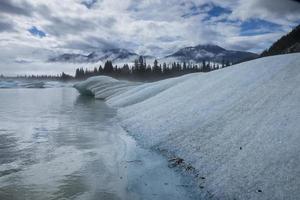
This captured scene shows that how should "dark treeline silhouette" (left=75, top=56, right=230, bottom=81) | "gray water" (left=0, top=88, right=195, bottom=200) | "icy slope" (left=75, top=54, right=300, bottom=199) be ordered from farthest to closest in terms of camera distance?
"dark treeline silhouette" (left=75, top=56, right=230, bottom=81) → "gray water" (left=0, top=88, right=195, bottom=200) → "icy slope" (left=75, top=54, right=300, bottom=199)

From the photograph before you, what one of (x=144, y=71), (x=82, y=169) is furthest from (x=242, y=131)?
(x=144, y=71)

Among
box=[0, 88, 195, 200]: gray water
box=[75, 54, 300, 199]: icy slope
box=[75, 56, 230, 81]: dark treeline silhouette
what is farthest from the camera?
box=[75, 56, 230, 81]: dark treeline silhouette

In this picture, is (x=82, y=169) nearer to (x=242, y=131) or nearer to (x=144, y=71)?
(x=242, y=131)

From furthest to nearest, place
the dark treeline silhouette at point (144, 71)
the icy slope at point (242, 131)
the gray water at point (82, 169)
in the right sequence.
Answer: the dark treeline silhouette at point (144, 71) → the gray water at point (82, 169) → the icy slope at point (242, 131)

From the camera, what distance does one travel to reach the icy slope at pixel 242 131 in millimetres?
6641

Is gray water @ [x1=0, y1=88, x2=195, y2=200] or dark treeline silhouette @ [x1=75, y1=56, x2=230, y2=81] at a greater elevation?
dark treeline silhouette @ [x1=75, y1=56, x2=230, y2=81]

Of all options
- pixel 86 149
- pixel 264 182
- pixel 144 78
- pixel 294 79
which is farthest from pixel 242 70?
pixel 144 78

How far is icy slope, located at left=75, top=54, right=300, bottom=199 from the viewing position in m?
6.64

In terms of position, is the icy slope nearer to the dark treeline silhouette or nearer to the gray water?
the gray water

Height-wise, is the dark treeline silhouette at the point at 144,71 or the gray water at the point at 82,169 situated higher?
the dark treeline silhouette at the point at 144,71

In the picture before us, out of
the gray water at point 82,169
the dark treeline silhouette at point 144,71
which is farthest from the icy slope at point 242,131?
the dark treeline silhouette at point 144,71

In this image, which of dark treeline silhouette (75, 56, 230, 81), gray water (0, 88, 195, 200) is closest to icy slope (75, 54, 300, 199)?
gray water (0, 88, 195, 200)

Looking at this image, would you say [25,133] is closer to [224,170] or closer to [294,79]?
[224,170]

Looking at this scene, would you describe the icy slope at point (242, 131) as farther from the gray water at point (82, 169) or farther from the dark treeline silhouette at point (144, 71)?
the dark treeline silhouette at point (144, 71)
